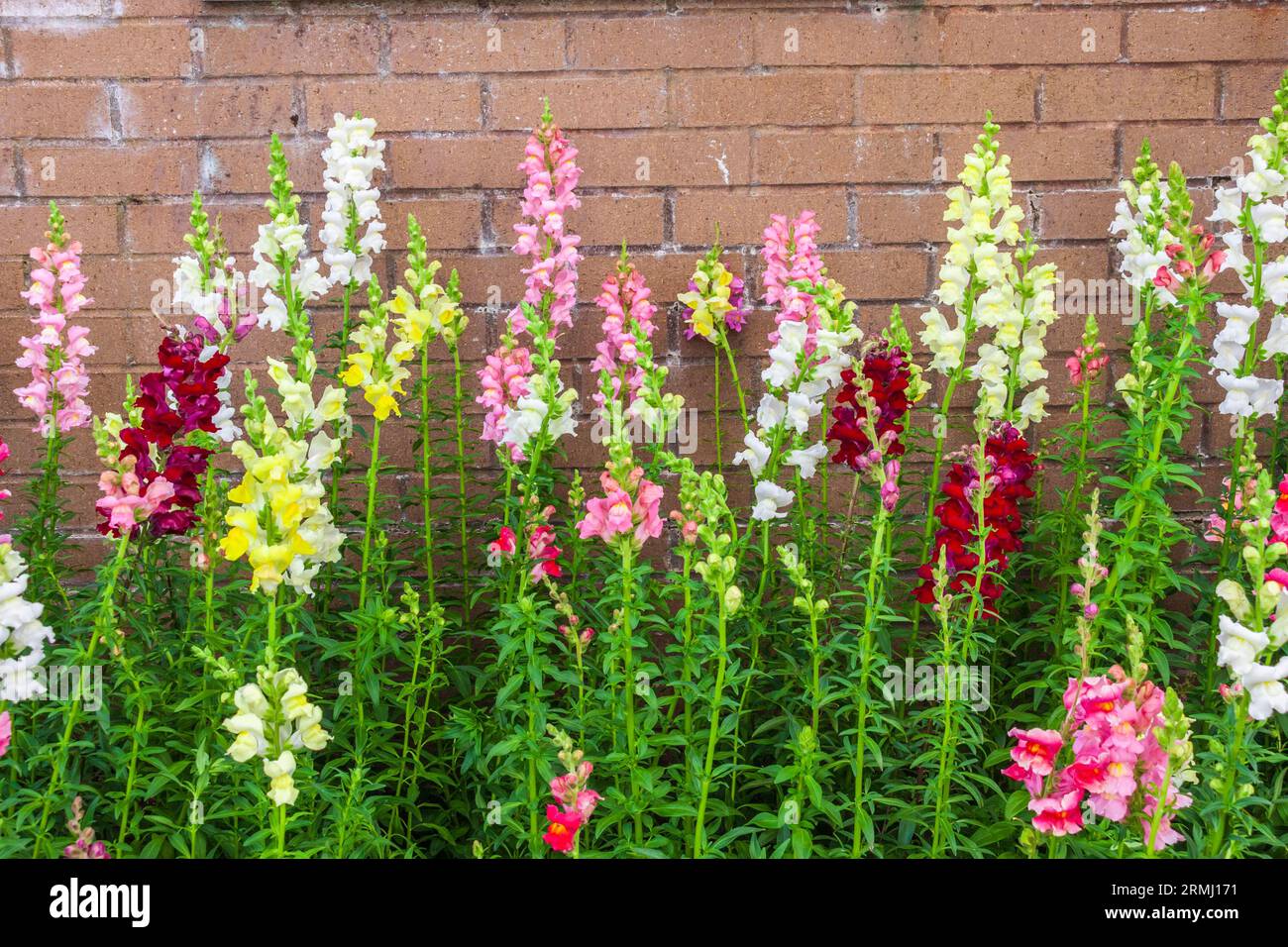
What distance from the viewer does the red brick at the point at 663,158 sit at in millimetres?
3715

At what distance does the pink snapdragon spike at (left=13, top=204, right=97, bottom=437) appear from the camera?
3.13 meters

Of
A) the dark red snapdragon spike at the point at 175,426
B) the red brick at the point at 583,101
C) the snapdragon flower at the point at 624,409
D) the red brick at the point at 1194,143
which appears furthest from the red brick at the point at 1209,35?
the dark red snapdragon spike at the point at 175,426

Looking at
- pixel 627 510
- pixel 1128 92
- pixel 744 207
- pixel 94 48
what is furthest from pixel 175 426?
pixel 1128 92

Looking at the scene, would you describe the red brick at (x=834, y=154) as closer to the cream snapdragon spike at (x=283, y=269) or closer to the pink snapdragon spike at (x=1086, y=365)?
the pink snapdragon spike at (x=1086, y=365)

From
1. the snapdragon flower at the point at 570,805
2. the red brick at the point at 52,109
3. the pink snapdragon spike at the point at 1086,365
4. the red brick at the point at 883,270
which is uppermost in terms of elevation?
the red brick at the point at 52,109

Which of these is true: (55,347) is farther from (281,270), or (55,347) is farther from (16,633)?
(16,633)

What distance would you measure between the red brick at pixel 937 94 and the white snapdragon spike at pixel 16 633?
2714 mm

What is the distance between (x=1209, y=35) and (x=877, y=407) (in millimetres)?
1887

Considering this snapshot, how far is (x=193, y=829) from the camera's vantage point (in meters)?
2.40

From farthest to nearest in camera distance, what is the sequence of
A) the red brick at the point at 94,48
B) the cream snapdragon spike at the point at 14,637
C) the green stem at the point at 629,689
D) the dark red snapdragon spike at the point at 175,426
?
the red brick at the point at 94,48, the dark red snapdragon spike at the point at 175,426, the green stem at the point at 629,689, the cream snapdragon spike at the point at 14,637

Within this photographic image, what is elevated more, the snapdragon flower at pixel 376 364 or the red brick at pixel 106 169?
the red brick at pixel 106 169

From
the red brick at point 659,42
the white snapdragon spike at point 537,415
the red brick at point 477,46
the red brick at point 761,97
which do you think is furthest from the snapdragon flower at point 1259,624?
the red brick at point 477,46

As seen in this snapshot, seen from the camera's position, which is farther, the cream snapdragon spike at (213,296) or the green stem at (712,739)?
the cream snapdragon spike at (213,296)

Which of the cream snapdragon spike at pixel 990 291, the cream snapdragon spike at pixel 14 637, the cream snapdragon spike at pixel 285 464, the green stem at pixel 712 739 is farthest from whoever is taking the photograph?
the cream snapdragon spike at pixel 990 291
